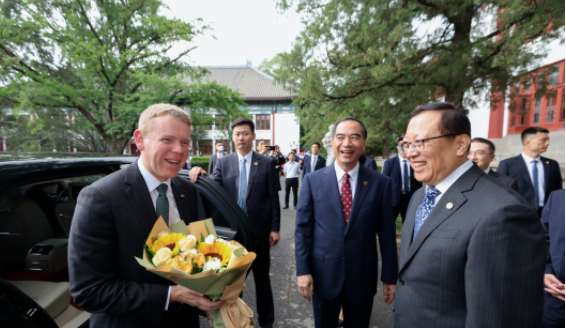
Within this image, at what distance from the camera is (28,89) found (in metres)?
9.08

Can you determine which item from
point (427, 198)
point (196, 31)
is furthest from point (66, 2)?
point (427, 198)

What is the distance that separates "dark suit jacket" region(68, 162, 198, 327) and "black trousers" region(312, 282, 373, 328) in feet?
3.92

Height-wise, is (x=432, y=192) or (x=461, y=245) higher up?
(x=432, y=192)

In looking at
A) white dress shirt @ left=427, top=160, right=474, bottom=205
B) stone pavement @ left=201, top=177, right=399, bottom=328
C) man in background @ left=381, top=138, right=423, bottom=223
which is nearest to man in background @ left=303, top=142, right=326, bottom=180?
man in background @ left=381, top=138, right=423, bottom=223

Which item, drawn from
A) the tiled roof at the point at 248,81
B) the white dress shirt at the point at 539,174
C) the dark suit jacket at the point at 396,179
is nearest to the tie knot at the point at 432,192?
the dark suit jacket at the point at 396,179

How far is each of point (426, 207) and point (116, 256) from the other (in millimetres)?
1668

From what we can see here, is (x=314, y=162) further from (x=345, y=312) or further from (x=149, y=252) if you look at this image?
(x=149, y=252)

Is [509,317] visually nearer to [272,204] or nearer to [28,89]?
[272,204]

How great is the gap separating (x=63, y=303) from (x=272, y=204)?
6.84 feet

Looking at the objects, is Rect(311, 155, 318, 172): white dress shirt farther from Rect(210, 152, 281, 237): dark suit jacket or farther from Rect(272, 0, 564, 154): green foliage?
Rect(210, 152, 281, 237): dark suit jacket

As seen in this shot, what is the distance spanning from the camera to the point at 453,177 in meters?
1.27

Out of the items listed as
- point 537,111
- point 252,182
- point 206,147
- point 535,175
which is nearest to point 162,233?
point 252,182

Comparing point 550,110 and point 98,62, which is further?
point 98,62

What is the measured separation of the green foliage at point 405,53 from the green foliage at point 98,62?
565 centimetres
